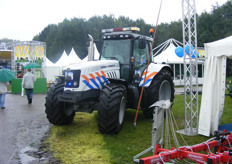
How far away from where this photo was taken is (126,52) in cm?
696

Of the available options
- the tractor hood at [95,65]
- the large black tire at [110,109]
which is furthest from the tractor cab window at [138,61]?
the large black tire at [110,109]

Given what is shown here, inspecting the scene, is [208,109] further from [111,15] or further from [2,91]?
[111,15]

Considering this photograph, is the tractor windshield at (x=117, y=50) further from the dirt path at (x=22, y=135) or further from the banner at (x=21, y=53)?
the banner at (x=21, y=53)

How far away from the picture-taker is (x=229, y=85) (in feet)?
43.1

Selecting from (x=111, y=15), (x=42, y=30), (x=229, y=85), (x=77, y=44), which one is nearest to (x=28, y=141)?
(x=229, y=85)

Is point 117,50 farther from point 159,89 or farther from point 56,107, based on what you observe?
point 56,107

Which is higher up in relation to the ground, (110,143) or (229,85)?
(229,85)

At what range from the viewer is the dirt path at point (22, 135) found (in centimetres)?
471

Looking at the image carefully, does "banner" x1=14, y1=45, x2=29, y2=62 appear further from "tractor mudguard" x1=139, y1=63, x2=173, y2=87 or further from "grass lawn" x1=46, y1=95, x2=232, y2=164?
"tractor mudguard" x1=139, y1=63, x2=173, y2=87

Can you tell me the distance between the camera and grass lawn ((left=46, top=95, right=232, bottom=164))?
4621 mm

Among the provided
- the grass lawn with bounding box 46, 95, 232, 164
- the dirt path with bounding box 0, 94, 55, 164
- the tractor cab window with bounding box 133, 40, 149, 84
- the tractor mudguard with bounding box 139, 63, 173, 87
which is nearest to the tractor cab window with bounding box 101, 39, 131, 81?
the tractor cab window with bounding box 133, 40, 149, 84

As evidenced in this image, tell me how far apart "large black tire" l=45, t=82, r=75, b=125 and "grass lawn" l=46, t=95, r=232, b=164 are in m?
0.27

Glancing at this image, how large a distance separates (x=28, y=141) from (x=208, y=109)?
14.2 ft

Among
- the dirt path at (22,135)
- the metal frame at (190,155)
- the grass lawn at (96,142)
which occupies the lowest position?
the dirt path at (22,135)
